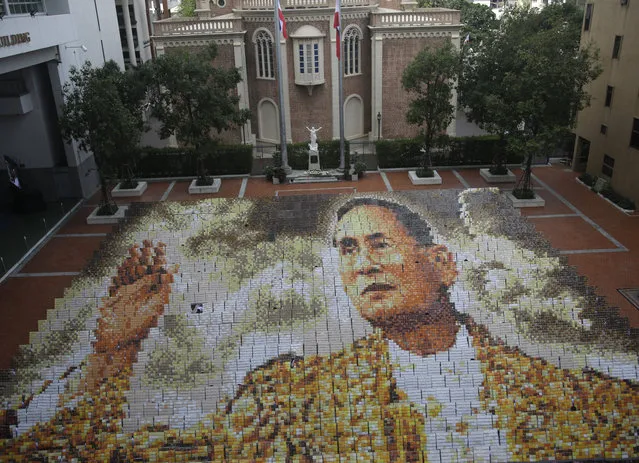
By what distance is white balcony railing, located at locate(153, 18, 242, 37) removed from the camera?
44.0 metres

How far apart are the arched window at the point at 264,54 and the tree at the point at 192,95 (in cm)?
1066

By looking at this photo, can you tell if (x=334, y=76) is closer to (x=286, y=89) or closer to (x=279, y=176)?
(x=286, y=89)

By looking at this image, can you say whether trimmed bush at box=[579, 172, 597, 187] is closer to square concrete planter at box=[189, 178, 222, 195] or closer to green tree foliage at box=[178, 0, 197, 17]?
square concrete planter at box=[189, 178, 222, 195]

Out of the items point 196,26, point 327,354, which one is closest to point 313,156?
point 196,26

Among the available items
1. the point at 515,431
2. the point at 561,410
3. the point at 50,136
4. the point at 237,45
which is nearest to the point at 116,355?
the point at 515,431

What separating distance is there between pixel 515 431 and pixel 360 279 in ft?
24.2

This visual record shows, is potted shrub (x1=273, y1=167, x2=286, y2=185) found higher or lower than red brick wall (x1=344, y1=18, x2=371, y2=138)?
lower

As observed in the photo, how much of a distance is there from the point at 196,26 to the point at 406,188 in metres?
20.8

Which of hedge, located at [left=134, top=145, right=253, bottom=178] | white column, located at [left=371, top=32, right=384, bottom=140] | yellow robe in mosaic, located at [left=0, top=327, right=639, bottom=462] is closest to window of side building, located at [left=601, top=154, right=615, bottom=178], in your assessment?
white column, located at [left=371, top=32, right=384, bottom=140]

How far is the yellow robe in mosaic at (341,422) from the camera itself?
16.3m

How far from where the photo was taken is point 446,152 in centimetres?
4109

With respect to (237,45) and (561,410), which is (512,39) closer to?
(237,45)

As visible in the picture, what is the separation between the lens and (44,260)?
2927cm

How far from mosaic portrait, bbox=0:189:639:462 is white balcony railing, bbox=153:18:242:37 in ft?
81.4
